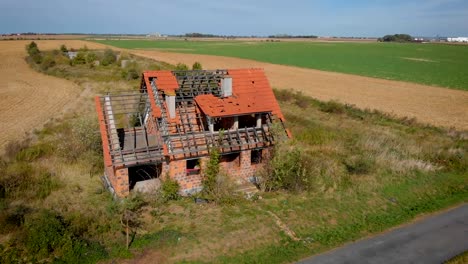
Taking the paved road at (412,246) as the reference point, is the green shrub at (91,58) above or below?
above

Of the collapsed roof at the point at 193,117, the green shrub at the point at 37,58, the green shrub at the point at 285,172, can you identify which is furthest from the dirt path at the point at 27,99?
the green shrub at the point at 285,172

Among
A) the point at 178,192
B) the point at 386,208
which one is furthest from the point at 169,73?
the point at 386,208

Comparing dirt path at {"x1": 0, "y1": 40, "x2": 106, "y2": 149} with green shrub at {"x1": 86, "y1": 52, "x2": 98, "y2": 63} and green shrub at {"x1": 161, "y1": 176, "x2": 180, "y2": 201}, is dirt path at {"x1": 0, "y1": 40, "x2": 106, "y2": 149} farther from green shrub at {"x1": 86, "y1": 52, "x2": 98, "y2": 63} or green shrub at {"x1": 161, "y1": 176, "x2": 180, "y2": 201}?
green shrub at {"x1": 161, "y1": 176, "x2": 180, "y2": 201}

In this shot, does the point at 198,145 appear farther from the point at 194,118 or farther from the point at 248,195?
the point at 248,195

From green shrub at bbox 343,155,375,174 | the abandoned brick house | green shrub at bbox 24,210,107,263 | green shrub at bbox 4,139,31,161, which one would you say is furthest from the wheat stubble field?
green shrub at bbox 343,155,375,174

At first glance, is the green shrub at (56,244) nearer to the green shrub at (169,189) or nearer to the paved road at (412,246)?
the green shrub at (169,189)
